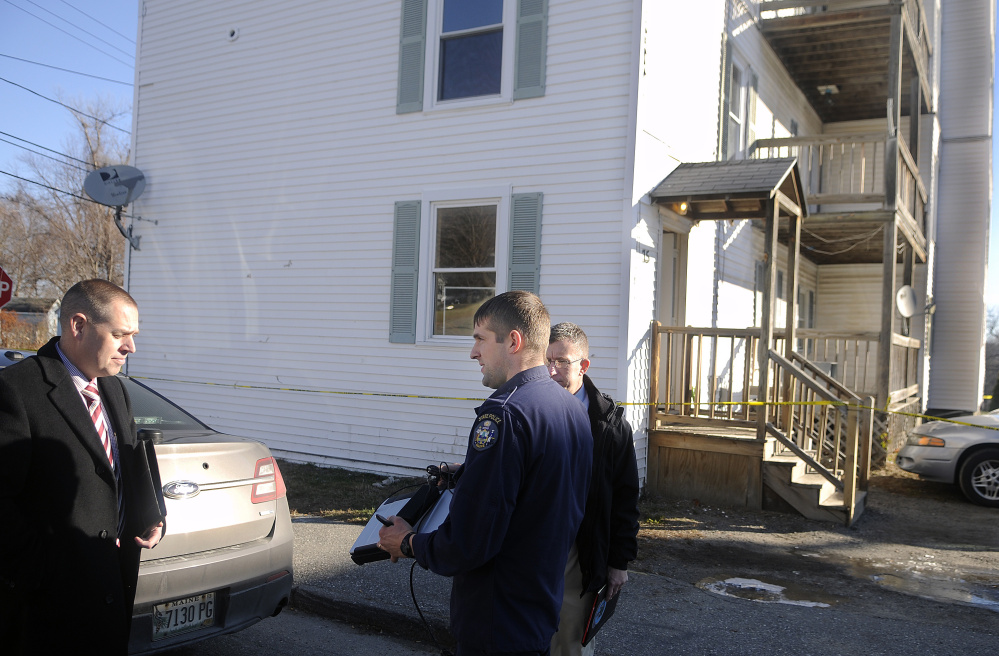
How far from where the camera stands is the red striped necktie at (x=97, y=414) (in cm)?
268

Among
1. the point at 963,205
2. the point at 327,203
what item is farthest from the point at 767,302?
the point at 963,205

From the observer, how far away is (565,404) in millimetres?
2467

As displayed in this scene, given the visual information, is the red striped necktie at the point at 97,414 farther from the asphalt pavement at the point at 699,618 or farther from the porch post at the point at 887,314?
the porch post at the point at 887,314

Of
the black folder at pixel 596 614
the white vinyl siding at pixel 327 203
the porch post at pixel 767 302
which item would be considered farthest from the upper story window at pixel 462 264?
the black folder at pixel 596 614

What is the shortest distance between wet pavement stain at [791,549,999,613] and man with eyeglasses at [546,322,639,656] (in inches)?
141

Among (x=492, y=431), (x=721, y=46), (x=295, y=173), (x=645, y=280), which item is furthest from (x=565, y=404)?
(x=721, y=46)

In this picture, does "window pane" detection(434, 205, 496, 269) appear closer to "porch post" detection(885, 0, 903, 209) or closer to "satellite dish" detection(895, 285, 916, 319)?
"porch post" detection(885, 0, 903, 209)

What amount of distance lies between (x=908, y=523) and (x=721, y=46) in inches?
247

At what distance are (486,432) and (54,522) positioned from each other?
4.48 ft

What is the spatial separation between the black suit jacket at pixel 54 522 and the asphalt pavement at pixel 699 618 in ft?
8.20

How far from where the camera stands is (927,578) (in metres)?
6.04

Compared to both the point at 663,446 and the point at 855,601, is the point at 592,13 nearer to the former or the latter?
the point at 663,446

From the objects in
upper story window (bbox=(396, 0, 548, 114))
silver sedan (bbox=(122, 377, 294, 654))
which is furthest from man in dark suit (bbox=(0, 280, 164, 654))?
upper story window (bbox=(396, 0, 548, 114))

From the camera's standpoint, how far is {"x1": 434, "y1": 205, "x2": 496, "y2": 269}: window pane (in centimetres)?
896
